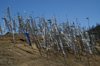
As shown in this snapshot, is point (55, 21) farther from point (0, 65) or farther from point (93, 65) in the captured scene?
point (0, 65)

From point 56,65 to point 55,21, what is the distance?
229cm

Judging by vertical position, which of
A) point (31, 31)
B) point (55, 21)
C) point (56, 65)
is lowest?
point (56, 65)


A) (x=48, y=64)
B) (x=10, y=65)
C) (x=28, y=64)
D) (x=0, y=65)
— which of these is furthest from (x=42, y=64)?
(x=0, y=65)

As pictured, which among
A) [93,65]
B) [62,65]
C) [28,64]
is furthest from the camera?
[93,65]

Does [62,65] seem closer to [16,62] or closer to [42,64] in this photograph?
[42,64]

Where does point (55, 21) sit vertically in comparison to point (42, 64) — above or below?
above

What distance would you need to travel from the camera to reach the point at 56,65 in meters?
3.59

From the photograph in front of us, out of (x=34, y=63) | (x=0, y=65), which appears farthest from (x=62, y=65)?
(x=0, y=65)

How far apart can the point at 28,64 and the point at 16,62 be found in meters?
0.39

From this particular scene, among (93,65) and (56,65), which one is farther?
(93,65)

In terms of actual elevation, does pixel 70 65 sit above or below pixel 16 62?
below

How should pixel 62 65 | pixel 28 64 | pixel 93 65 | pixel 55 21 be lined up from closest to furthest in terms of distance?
pixel 28 64
pixel 62 65
pixel 93 65
pixel 55 21

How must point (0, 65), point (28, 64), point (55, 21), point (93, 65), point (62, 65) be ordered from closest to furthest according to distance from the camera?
point (0, 65), point (28, 64), point (62, 65), point (93, 65), point (55, 21)

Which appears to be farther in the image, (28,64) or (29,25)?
(29,25)
